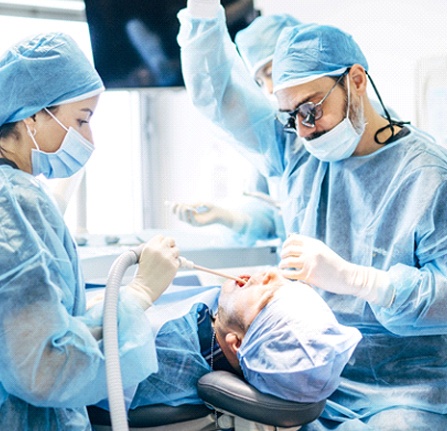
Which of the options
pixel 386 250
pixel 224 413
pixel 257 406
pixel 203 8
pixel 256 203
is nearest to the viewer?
pixel 257 406

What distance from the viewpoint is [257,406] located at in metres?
1.23

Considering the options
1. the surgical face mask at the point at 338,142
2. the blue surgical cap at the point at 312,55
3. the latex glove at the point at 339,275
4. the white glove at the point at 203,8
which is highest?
the white glove at the point at 203,8

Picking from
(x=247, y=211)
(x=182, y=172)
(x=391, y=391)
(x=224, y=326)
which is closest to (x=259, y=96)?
(x=247, y=211)

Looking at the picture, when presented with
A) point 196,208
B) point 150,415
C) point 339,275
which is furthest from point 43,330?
point 196,208

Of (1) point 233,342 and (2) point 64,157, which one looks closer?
(2) point 64,157

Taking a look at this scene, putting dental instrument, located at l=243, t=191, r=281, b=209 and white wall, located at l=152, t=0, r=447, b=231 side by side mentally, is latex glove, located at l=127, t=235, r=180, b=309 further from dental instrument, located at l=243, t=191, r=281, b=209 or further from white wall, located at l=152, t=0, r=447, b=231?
white wall, located at l=152, t=0, r=447, b=231

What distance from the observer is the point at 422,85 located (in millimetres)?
2766

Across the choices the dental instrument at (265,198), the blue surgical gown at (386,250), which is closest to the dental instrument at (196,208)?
the dental instrument at (265,198)

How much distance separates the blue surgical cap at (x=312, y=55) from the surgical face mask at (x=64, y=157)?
644 millimetres

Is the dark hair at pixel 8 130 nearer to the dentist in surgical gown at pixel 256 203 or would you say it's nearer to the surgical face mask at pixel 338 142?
the surgical face mask at pixel 338 142

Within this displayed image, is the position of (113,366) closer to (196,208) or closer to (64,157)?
(64,157)

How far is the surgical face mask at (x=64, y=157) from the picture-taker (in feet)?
4.17

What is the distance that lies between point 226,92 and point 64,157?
0.82 meters

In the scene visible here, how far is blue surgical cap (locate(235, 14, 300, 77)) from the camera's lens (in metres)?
2.33
